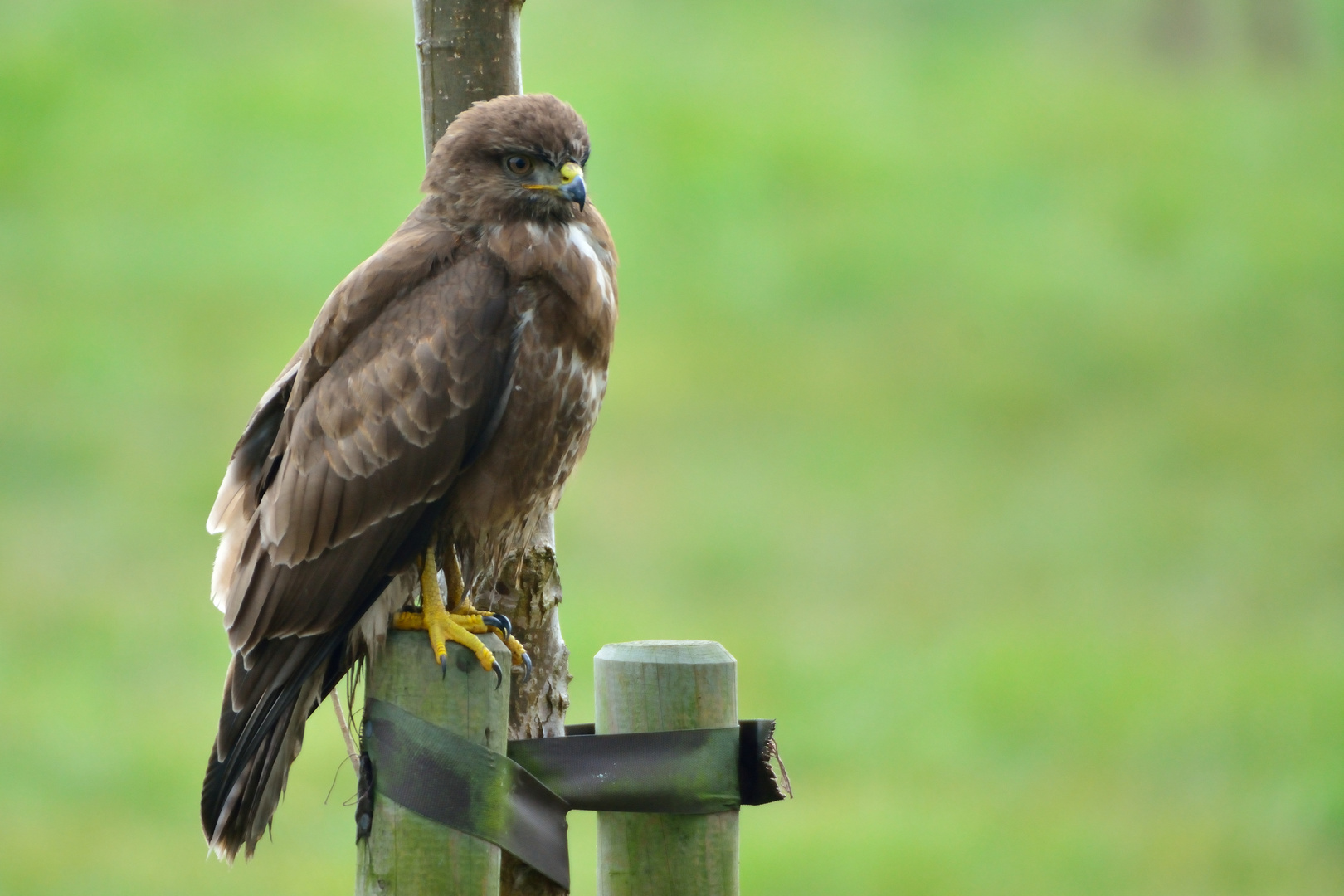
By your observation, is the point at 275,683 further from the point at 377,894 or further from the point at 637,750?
the point at 637,750

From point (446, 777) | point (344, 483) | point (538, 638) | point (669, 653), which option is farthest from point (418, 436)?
point (446, 777)

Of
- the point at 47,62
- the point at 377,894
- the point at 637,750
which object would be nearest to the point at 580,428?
the point at 637,750

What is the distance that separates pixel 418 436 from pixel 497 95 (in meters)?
0.90

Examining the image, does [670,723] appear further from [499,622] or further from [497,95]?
[497,95]

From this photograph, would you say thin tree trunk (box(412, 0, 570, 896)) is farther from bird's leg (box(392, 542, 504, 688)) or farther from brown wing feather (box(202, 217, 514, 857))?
brown wing feather (box(202, 217, 514, 857))

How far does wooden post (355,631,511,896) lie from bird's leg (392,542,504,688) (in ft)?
0.07

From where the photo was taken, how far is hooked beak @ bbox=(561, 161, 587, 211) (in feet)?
11.6

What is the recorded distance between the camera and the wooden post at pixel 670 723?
3.08 meters

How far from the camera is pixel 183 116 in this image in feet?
48.0

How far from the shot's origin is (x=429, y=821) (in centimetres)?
280

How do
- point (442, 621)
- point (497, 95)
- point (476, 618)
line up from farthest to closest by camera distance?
point (497, 95)
point (476, 618)
point (442, 621)

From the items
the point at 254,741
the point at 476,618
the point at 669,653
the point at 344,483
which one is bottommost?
the point at 254,741

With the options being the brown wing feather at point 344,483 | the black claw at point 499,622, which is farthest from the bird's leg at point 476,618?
the brown wing feather at point 344,483

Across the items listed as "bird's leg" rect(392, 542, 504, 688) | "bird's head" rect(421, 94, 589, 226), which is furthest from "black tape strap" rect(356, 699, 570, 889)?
"bird's head" rect(421, 94, 589, 226)
